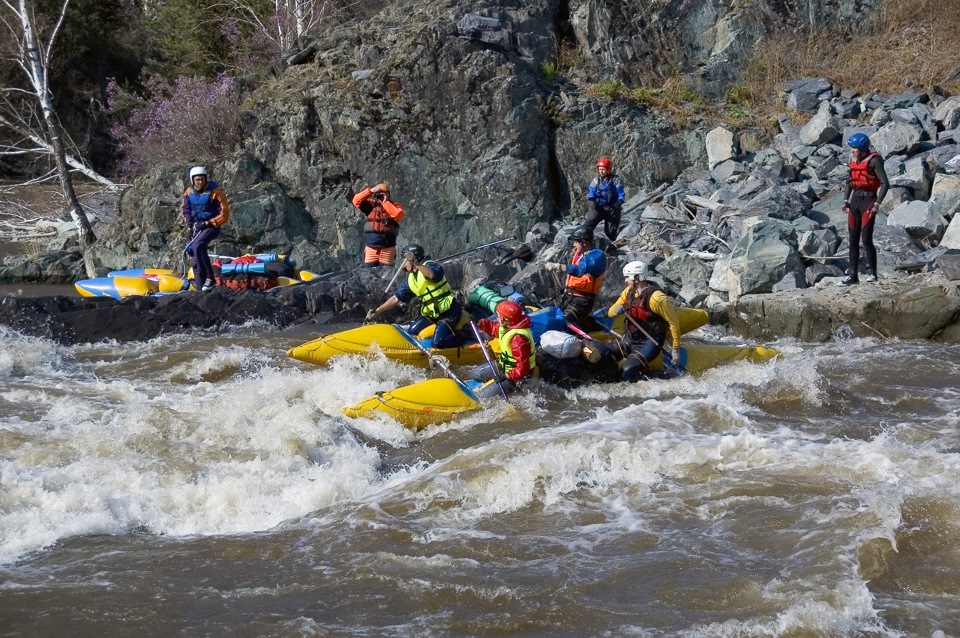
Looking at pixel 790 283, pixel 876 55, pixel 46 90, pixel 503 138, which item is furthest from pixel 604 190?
pixel 46 90

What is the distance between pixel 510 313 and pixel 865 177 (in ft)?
16.6

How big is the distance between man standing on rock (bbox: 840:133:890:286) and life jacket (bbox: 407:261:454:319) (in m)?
4.60

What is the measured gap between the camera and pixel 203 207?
36.5 feet

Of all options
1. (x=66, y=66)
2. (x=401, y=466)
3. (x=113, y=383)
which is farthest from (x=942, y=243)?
(x=66, y=66)

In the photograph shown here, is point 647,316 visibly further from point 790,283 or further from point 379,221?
point 379,221

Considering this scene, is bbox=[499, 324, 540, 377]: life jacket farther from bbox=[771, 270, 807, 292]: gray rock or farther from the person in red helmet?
bbox=[771, 270, 807, 292]: gray rock

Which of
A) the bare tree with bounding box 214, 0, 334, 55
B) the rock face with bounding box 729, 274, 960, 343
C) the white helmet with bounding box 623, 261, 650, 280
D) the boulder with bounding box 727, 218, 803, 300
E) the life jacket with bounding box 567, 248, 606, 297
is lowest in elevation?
the rock face with bounding box 729, 274, 960, 343

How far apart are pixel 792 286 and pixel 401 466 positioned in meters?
6.18

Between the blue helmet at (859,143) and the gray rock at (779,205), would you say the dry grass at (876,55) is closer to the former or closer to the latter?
the gray rock at (779,205)

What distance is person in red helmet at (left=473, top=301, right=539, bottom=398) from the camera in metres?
7.19

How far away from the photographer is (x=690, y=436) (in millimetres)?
6250

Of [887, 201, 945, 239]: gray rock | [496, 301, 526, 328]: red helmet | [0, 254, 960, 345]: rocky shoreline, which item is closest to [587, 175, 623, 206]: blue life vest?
[0, 254, 960, 345]: rocky shoreline

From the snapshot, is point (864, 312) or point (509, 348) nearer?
point (509, 348)

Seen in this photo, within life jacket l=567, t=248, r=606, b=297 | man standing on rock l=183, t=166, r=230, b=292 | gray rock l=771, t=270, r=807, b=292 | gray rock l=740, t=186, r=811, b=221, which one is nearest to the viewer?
life jacket l=567, t=248, r=606, b=297
